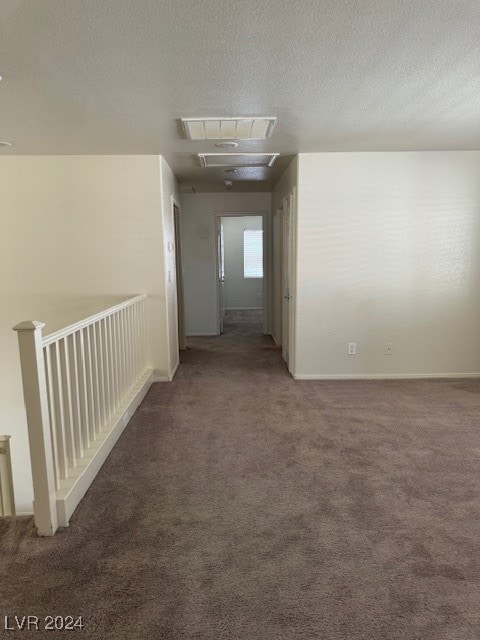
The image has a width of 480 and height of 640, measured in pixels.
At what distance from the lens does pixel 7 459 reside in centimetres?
359

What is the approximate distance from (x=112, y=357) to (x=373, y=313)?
2650 mm

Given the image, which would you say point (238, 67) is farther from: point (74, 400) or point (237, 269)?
point (237, 269)

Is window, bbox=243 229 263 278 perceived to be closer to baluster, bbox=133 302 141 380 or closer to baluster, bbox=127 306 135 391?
baluster, bbox=133 302 141 380

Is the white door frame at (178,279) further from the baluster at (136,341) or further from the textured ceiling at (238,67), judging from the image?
the textured ceiling at (238,67)

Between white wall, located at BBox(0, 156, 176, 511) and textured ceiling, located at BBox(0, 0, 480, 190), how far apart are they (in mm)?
581

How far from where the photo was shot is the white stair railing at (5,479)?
3549 mm

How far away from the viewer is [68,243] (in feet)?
13.4

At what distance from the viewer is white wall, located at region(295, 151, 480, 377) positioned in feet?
13.5

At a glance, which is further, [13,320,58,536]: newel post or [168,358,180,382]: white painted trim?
[168,358,180,382]: white painted trim

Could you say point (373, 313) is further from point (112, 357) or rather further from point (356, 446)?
point (112, 357)

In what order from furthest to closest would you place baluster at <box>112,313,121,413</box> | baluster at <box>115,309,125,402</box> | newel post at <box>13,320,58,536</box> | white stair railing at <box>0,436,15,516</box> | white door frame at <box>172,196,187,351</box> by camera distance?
1. white door frame at <box>172,196,187,351</box>
2. white stair railing at <box>0,436,15,516</box>
3. baluster at <box>115,309,125,402</box>
4. baluster at <box>112,313,121,413</box>
5. newel post at <box>13,320,58,536</box>

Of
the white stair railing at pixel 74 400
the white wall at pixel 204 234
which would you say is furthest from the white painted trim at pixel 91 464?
the white wall at pixel 204 234

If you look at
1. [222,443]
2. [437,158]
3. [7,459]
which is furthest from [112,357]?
[437,158]

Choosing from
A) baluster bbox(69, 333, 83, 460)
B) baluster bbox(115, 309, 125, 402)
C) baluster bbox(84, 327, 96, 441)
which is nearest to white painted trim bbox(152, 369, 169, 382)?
baluster bbox(115, 309, 125, 402)
